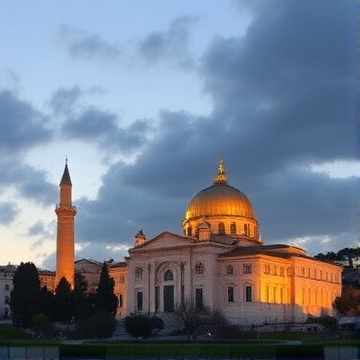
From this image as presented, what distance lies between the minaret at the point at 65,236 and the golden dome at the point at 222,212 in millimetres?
13899

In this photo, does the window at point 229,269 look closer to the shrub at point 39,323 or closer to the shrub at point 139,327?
the shrub at point 139,327

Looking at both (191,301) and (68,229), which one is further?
(68,229)

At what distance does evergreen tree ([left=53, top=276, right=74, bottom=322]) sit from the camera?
266 ft

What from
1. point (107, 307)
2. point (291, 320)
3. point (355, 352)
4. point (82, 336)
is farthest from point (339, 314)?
point (355, 352)

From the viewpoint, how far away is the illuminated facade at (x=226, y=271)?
271 feet

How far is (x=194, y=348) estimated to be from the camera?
145ft

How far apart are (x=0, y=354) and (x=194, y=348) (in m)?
10.5

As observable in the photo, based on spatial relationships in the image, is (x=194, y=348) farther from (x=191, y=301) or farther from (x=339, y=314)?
(x=339, y=314)

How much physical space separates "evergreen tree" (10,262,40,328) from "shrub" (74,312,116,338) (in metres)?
10.5

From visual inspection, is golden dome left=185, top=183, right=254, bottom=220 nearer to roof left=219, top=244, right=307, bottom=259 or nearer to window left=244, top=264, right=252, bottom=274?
roof left=219, top=244, right=307, bottom=259

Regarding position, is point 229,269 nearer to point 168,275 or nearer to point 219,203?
point 168,275

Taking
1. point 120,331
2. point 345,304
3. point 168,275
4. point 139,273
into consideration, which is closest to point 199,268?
point 168,275

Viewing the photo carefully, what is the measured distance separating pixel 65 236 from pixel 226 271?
2011cm

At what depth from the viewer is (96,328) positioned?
69.9m
